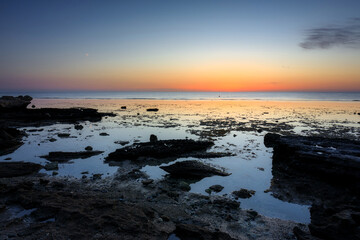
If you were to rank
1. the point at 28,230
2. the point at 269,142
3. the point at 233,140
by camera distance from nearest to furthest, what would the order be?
1. the point at 28,230
2. the point at 269,142
3. the point at 233,140

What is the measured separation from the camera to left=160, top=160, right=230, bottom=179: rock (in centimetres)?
1034

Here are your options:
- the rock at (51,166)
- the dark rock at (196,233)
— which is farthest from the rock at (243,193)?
the rock at (51,166)

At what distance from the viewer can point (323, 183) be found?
8719 mm

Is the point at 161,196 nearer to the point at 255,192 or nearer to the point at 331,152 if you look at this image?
the point at 255,192

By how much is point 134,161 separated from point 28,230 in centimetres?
728

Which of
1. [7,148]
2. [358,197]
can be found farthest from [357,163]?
[7,148]

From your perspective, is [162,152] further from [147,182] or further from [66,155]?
[66,155]

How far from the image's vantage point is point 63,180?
9703 mm

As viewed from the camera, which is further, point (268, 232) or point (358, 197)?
point (358, 197)

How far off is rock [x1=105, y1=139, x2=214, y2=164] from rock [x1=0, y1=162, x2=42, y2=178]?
3767mm

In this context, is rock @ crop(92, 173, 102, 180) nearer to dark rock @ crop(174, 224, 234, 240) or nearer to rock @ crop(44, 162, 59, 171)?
rock @ crop(44, 162, 59, 171)

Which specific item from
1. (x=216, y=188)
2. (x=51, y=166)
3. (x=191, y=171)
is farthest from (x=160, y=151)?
(x=51, y=166)

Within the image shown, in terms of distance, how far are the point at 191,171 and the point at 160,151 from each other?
3.85m

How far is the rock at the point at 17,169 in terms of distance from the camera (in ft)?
33.1
